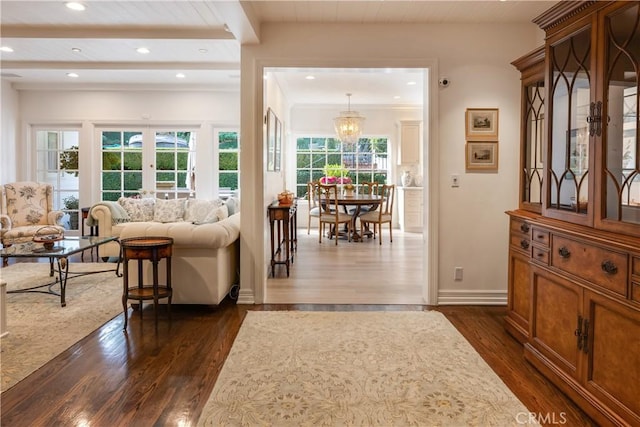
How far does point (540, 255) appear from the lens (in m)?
2.62

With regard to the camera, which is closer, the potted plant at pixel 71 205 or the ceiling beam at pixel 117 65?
the ceiling beam at pixel 117 65

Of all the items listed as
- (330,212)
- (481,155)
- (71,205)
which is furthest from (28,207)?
(481,155)

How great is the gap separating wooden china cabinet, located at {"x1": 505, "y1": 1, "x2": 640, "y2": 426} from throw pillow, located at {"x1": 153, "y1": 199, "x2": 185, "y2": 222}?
15.5 feet

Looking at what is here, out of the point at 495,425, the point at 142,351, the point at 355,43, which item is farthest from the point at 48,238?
the point at 495,425

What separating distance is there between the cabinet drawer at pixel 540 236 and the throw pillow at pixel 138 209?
5115mm

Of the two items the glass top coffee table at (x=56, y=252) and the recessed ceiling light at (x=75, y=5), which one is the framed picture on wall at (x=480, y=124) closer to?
the recessed ceiling light at (x=75, y=5)

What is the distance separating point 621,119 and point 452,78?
6.83 ft

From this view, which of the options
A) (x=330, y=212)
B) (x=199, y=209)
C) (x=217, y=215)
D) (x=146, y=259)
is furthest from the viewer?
(x=330, y=212)

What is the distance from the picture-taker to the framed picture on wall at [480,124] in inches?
155

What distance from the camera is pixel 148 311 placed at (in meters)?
3.79

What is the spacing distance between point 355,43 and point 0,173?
6.20 m

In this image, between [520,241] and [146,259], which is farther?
[146,259]

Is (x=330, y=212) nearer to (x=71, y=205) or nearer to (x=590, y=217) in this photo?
(x=71, y=205)

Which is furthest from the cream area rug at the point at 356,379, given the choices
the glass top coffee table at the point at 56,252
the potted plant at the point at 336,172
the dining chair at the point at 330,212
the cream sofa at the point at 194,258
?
the potted plant at the point at 336,172
